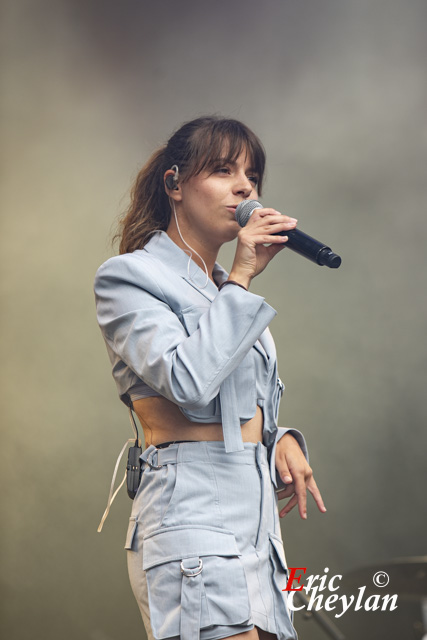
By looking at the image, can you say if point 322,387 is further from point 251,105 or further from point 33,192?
point 33,192

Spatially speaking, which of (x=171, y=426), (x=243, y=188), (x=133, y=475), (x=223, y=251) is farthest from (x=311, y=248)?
(x=223, y=251)

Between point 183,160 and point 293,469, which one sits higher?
point 183,160

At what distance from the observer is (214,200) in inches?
54.4

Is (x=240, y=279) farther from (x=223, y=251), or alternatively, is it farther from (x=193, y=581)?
(x=223, y=251)

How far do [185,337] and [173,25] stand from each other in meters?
2.36

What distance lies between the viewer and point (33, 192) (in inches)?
117

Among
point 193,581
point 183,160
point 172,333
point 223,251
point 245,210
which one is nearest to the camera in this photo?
point 193,581

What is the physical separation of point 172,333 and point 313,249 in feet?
0.93

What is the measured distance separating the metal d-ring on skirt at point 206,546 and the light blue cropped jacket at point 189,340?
7 cm

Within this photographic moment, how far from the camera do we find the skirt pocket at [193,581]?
105 cm

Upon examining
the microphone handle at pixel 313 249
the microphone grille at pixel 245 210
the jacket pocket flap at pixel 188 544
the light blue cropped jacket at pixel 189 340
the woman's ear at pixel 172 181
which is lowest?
the jacket pocket flap at pixel 188 544

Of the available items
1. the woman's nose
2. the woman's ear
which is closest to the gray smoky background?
the woman's ear

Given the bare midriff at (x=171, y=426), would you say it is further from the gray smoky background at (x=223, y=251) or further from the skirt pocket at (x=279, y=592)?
the gray smoky background at (x=223, y=251)

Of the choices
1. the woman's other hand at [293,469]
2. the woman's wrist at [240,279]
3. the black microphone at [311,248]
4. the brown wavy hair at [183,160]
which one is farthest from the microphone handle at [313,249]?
the woman's other hand at [293,469]
